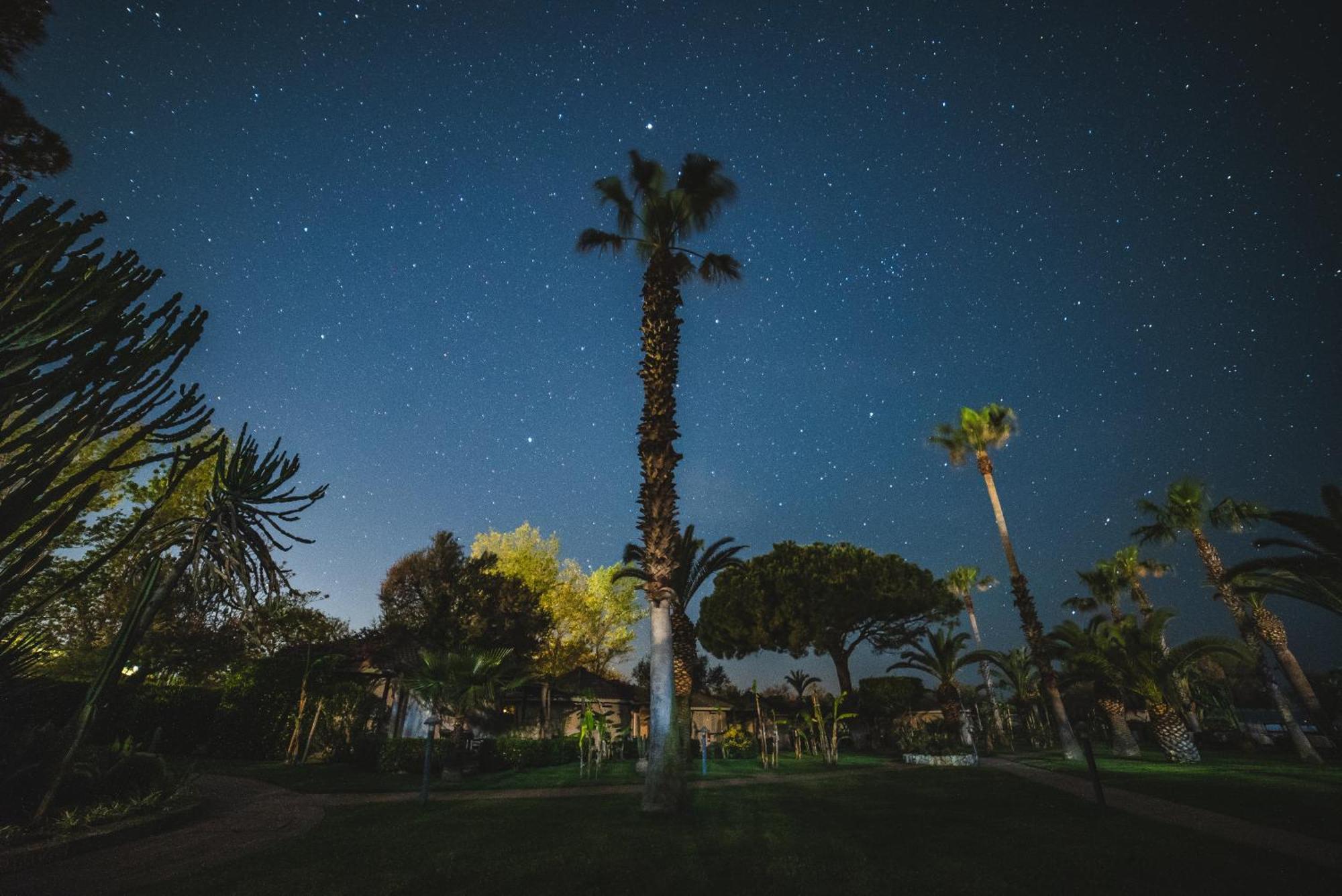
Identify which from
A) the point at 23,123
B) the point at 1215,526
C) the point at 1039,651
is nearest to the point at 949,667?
the point at 1039,651

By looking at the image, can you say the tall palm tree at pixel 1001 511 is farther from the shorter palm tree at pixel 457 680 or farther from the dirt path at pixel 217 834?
the shorter palm tree at pixel 457 680

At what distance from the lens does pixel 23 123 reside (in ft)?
27.1

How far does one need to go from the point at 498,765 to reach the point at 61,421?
863 inches

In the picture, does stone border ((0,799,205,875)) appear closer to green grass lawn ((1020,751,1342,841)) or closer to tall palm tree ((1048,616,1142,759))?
green grass lawn ((1020,751,1342,841))

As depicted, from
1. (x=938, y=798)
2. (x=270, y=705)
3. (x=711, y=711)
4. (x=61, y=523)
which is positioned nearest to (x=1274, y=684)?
(x=938, y=798)

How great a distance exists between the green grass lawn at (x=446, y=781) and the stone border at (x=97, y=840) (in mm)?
5278

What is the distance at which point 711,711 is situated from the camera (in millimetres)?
40031

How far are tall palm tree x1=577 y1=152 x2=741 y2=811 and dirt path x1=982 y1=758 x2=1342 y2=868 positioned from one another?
8.22m

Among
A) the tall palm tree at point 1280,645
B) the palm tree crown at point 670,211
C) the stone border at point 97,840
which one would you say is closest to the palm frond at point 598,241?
the palm tree crown at point 670,211

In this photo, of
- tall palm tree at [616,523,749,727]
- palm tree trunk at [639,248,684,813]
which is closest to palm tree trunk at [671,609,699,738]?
tall palm tree at [616,523,749,727]

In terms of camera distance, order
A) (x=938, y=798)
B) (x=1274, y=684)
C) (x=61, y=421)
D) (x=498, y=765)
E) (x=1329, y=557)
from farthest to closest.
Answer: (x=1274, y=684)
(x=498, y=765)
(x=1329, y=557)
(x=938, y=798)
(x=61, y=421)

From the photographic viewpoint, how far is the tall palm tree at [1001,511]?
23453 millimetres

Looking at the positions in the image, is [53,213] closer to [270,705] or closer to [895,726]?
[270,705]

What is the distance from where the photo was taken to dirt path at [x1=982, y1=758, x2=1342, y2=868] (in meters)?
6.70
